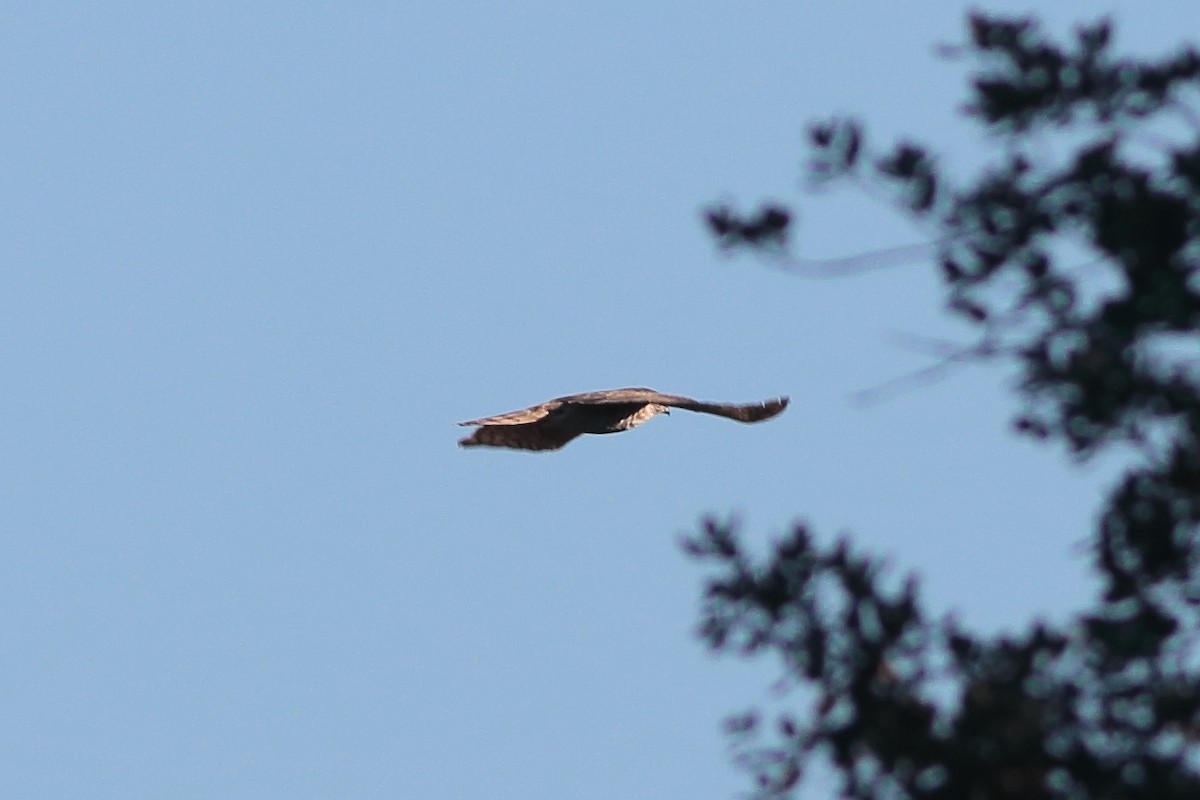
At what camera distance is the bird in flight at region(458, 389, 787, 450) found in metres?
20.4

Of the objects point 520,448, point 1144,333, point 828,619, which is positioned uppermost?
point 520,448

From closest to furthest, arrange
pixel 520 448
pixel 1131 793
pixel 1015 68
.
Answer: pixel 1131 793 < pixel 1015 68 < pixel 520 448

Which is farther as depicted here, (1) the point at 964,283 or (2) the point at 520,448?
(2) the point at 520,448

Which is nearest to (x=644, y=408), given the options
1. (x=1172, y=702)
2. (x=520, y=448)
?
(x=520, y=448)

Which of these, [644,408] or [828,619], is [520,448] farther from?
[828,619]

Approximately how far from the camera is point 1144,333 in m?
13.4

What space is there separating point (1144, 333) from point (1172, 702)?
5.32 ft

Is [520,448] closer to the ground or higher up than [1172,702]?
higher up

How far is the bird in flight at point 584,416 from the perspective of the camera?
67.1ft

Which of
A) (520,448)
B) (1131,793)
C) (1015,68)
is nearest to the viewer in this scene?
(1131,793)

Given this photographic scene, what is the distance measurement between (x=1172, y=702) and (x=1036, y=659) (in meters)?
0.61

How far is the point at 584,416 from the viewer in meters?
21.1

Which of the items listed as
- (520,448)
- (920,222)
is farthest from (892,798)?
(520,448)

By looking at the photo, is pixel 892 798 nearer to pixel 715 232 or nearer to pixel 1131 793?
pixel 1131 793
